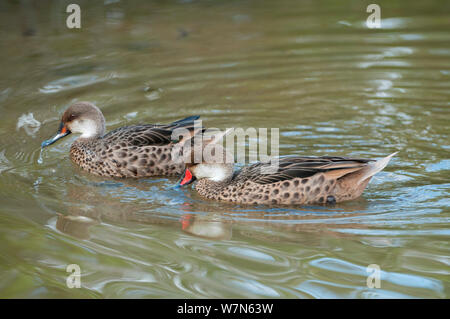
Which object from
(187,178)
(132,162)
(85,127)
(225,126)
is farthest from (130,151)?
(225,126)

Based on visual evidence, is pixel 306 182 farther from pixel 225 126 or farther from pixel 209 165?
pixel 225 126

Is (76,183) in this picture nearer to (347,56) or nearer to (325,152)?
(325,152)

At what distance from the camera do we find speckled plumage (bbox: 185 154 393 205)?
240 inches

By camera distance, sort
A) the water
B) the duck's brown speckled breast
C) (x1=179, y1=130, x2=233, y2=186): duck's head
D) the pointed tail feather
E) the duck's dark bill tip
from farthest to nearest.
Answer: the duck's dark bill tip, the duck's brown speckled breast, (x1=179, y1=130, x2=233, y2=186): duck's head, the pointed tail feather, the water

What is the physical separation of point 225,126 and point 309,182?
244 cm

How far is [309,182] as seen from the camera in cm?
613

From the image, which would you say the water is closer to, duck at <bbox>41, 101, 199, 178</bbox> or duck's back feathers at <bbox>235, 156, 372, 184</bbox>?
duck at <bbox>41, 101, 199, 178</bbox>

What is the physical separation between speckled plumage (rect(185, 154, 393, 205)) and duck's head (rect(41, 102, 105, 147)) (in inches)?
88.3

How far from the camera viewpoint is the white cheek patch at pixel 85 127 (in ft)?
24.8

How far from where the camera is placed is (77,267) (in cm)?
481

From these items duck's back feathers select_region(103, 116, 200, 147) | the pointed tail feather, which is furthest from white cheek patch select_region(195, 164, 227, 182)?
the pointed tail feather

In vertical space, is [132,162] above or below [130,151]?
below

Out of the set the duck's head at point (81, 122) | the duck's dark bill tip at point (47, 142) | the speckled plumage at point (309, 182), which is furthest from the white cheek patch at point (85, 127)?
the speckled plumage at point (309, 182)

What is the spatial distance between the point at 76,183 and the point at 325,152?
281 centimetres
